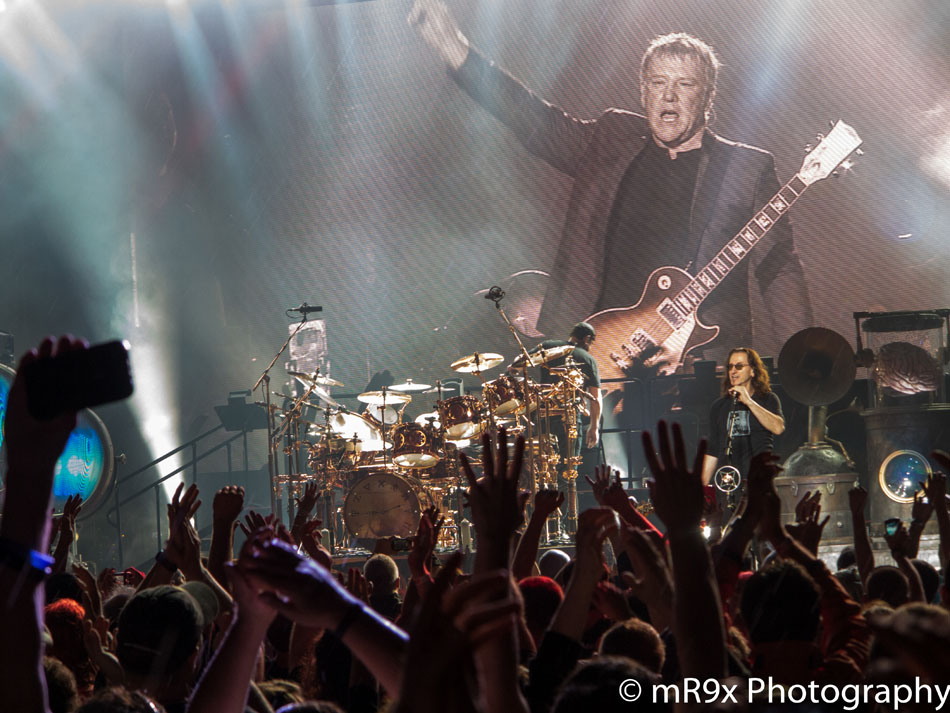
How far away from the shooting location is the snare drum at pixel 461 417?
8.98 metres

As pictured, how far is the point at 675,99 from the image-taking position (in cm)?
1124

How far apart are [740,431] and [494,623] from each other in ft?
22.8

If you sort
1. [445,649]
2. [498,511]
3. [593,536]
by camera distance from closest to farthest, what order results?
[445,649]
[498,511]
[593,536]

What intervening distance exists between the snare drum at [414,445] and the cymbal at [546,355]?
3.40ft

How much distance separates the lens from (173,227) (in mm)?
12273

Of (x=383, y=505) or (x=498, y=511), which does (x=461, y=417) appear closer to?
(x=383, y=505)

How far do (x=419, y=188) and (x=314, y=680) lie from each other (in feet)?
32.8

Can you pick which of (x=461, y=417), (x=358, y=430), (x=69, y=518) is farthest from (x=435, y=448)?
(x=69, y=518)

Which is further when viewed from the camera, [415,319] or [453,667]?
[415,319]

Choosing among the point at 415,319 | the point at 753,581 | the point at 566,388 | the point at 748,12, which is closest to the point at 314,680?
the point at 753,581

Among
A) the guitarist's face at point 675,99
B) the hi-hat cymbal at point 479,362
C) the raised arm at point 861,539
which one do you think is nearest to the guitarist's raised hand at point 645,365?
the hi-hat cymbal at point 479,362

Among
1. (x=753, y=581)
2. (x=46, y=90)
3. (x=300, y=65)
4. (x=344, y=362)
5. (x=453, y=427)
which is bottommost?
(x=753, y=581)

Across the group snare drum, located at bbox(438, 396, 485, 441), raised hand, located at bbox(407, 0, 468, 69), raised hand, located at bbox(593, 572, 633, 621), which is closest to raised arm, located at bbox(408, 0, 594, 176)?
raised hand, located at bbox(407, 0, 468, 69)

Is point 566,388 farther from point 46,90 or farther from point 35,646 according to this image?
point 35,646
